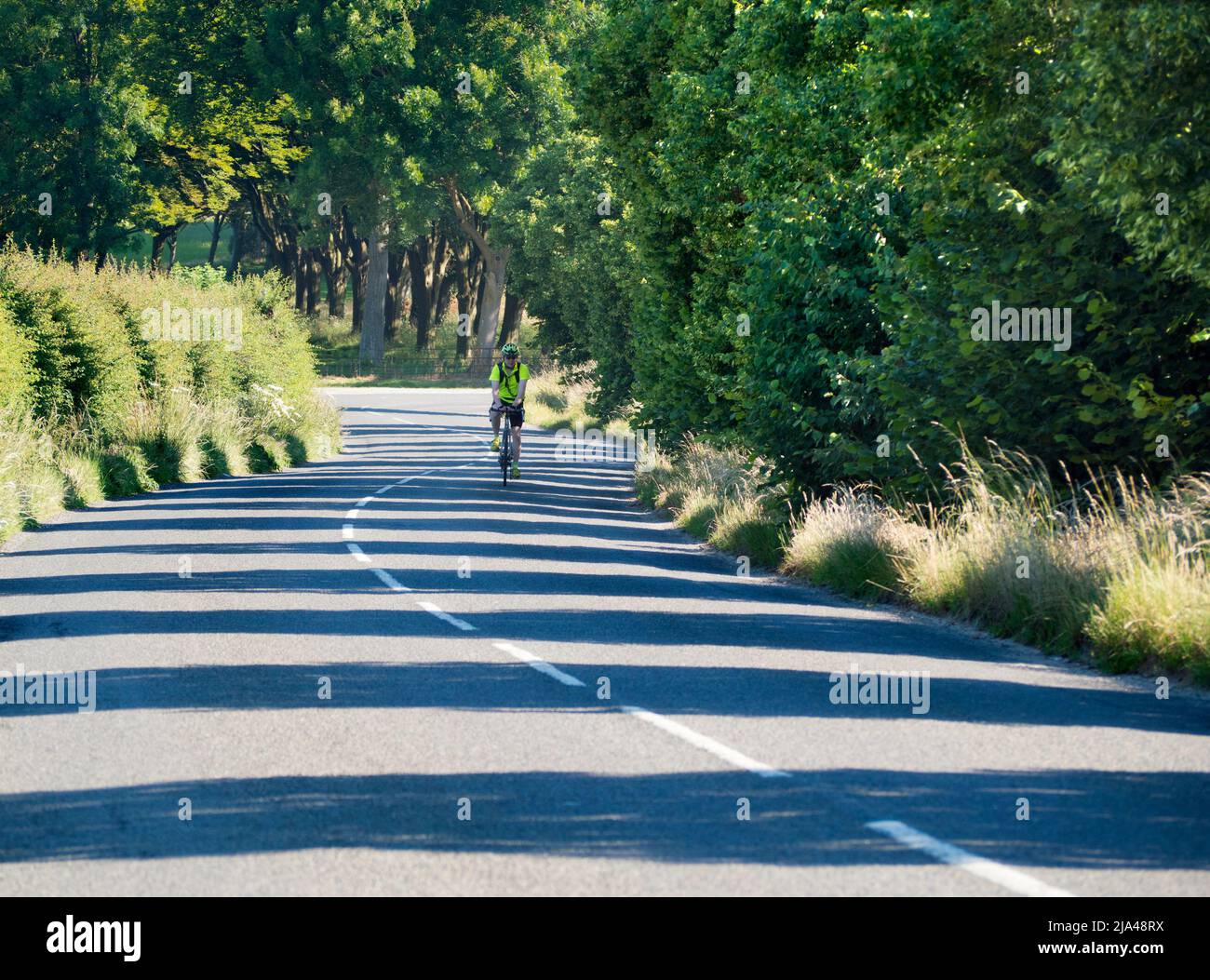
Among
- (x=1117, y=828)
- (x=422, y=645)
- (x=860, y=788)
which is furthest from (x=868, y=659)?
(x=1117, y=828)

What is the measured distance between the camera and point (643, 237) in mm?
30469

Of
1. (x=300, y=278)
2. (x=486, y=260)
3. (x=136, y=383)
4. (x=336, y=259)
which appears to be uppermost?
(x=336, y=259)

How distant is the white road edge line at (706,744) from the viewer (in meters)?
8.88

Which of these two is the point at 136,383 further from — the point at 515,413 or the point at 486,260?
the point at 486,260

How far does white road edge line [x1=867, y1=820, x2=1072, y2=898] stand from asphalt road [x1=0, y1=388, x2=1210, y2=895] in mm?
20

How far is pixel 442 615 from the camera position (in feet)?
49.5

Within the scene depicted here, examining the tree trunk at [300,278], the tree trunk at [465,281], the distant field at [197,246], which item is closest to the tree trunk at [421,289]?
the tree trunk at [465,281]

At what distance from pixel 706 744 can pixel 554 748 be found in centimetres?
80

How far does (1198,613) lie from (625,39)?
68.5ft

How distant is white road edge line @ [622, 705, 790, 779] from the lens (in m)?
8.88

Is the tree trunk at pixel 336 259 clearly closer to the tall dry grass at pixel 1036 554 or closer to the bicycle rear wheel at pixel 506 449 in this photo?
the bicycle rear wheel at pixel 506 449

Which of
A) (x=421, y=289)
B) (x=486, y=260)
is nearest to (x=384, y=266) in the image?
(x=486, y=260)

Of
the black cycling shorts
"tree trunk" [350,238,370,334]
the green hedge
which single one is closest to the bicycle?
the black cycling shorts

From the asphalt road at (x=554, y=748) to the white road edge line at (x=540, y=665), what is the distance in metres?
0.05
